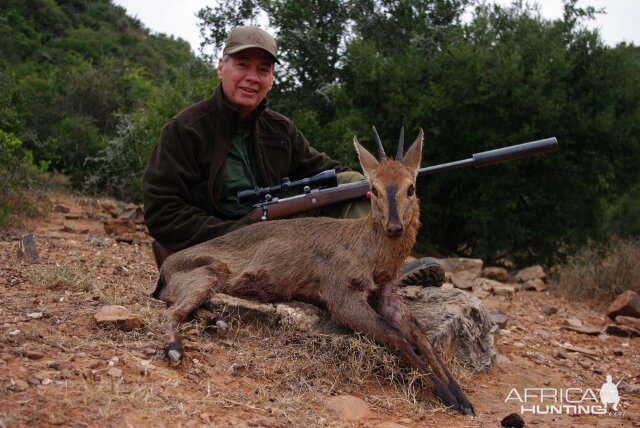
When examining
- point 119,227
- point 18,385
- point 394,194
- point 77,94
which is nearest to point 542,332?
point 394,194

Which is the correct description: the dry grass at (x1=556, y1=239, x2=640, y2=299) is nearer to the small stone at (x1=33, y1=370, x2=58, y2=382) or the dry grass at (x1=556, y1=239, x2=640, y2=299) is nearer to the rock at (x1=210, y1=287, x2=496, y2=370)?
the rock at (x1=210, y1=287, x2=496, y2=370)

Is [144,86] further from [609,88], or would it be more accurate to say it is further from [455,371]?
[455,371]

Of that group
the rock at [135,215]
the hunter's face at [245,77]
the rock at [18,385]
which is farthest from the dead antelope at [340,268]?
the rock at [135,215]

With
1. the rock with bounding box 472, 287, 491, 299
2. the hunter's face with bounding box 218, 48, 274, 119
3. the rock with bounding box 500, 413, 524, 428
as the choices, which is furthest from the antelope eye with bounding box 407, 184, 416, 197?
the rock with bounding box 472, 287, 491, 299

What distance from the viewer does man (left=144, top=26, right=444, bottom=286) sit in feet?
19.5

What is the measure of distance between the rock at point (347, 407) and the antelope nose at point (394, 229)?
1.11m

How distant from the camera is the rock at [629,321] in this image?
8.08m

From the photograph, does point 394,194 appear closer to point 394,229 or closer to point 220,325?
point 394,229

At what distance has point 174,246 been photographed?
240 inches

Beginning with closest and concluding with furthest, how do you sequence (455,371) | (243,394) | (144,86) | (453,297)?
(243,394)
(455,371)
(453,297)
(144,86)

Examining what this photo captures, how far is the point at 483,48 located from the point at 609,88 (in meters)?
2.30

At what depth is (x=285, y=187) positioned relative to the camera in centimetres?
607

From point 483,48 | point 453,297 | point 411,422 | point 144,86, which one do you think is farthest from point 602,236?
point 144,86

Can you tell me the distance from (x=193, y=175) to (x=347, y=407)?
9.28ft
